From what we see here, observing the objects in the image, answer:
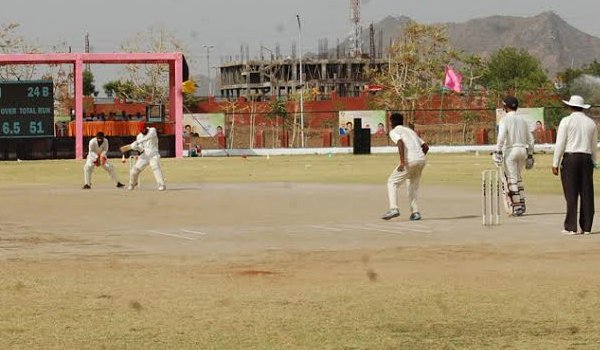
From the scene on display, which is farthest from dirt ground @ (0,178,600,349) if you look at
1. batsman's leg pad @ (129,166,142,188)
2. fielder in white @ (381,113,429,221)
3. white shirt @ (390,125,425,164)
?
→ batsman's leg pad @ (129,166,142,188)

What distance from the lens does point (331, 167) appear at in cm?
4791

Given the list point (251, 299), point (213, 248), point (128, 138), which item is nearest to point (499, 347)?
point (251, 299)

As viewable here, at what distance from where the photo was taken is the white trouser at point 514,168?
22.7 meters

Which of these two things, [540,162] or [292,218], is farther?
[540,162]

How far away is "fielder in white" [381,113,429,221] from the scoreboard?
129 ft

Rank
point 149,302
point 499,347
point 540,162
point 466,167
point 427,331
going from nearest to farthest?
point 499,347
point 427,331
point 149,302
point 466,167
point 540,162

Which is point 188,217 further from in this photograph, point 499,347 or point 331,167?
point 331,167

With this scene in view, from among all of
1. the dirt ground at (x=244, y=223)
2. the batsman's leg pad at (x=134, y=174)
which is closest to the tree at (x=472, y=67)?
the batsman's leg pad at (x=134, y=174)

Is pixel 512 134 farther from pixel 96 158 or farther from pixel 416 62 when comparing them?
pixel 416 62

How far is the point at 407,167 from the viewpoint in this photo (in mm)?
21906

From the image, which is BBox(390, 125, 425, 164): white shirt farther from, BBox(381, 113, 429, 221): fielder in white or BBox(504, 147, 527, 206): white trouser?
BBox(504, 147, 527, 206): white trouser

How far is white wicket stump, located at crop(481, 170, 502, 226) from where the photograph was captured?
832 inches

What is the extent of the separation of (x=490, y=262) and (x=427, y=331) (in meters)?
5.15

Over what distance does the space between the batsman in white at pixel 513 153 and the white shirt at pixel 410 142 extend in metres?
1.44
